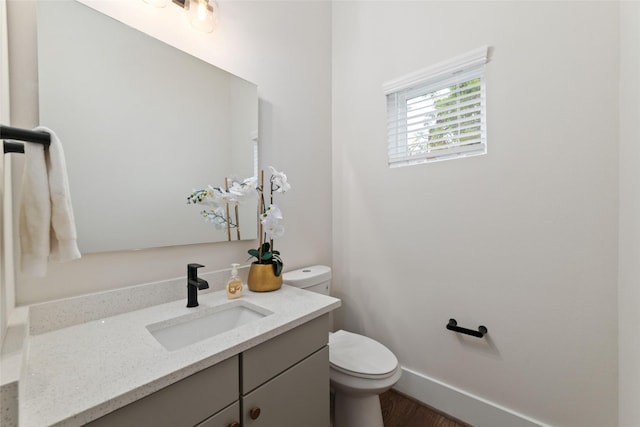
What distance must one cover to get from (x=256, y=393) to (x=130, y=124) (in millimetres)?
1122

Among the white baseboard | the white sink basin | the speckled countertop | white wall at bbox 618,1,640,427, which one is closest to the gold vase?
the white sink basin

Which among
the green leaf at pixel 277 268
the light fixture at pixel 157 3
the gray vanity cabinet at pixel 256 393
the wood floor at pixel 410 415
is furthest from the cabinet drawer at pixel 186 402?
the light fixture at pixel 157 3

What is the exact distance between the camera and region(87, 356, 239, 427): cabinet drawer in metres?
0.60

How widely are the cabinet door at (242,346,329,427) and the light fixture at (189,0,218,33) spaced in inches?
61.3

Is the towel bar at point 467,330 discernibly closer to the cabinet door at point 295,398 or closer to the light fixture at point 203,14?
the cabinet door at point 295,398

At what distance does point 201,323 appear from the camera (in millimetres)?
1067

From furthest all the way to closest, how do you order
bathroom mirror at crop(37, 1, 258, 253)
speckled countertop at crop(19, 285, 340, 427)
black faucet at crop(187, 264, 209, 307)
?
black faucet at crop(187, 264, 209, 307)
bathroom mirror at crop(37, 1, 258, 253)
speckled countertop at crop(19, 285, 340, 427)

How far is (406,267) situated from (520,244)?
2.04ft

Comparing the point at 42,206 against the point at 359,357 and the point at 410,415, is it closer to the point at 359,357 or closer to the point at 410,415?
the point at 359,357

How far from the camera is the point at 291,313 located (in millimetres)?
1013

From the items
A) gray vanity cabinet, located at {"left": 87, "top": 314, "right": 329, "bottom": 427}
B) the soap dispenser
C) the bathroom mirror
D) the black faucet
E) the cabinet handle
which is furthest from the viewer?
the soap dispenser

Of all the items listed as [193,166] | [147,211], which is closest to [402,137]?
[193,166]

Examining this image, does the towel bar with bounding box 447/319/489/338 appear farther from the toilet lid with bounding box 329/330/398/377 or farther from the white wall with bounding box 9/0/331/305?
the white wall with bounding box 9/0/331/305

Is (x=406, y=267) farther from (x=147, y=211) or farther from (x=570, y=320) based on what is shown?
(x=147, y=211)
